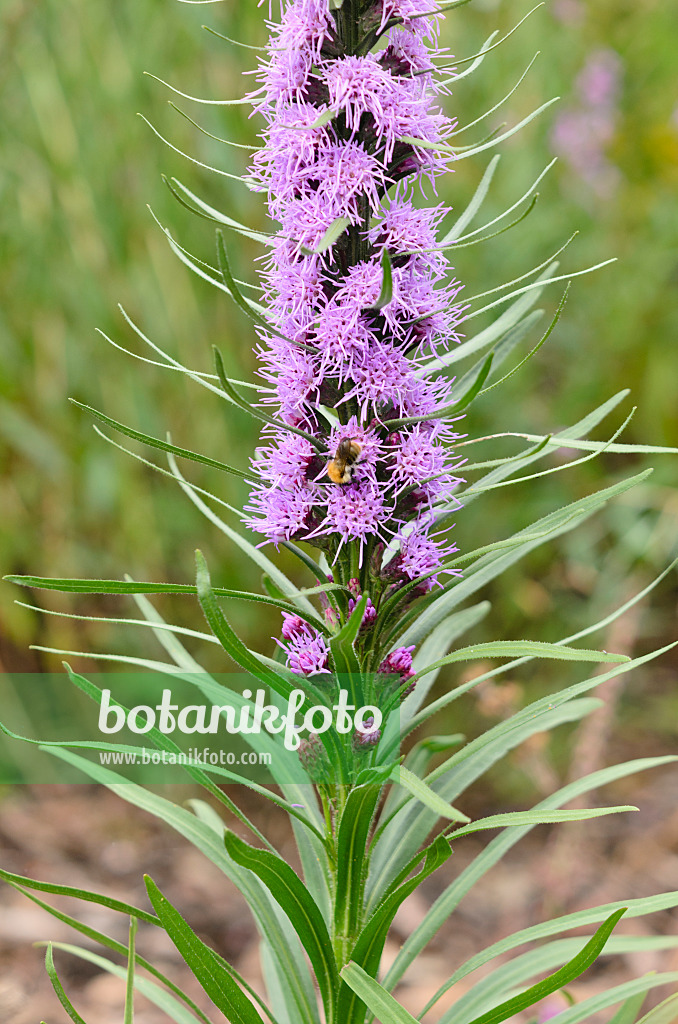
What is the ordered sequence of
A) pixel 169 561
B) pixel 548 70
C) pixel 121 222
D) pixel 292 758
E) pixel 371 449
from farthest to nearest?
1. pixel 548 70
2. pixel 169 561
3. pixel 121 222
4. pixel 292 758
5. pixel 371 449

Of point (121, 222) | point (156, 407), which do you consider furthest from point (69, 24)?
point (156, 407)

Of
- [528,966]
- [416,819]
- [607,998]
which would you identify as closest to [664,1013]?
[607,998]

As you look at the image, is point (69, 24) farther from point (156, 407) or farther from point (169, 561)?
point (169, 561)

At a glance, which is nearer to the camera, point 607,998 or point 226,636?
point 226,636

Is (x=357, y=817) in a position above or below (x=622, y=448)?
below

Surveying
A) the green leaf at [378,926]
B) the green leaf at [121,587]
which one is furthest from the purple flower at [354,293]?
the green leaf at [378,926]

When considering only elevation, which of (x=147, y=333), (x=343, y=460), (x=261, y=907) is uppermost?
(x=147, y=333)

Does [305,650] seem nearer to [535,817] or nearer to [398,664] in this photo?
[398,664]
